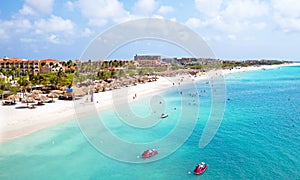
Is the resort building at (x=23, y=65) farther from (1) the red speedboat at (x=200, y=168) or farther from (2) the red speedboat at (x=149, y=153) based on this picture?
(1) the red speedboat at (x=200, y=168)

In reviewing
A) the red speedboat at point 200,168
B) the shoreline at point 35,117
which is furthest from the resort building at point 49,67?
the red speedboat at point 200,168

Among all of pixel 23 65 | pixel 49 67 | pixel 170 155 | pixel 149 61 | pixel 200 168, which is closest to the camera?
pixel 200 168

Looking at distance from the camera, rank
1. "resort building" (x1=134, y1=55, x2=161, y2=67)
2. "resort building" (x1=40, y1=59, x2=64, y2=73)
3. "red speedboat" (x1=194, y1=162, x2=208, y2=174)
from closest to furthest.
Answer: "red speedboat" (x1=194, y1=162, x2=208, y2=174)
"resort building" (x1=40, y1=59, x2=64, y2=73)
"resort building" (x1=134, y1=55, x2=161, y2=67)

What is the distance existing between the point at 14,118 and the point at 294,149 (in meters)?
25.1

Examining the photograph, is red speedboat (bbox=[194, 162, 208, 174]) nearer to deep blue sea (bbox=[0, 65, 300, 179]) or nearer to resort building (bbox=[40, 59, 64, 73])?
deep blue sea (bbox=[0, 65, 300, 179])

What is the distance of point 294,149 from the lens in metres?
19.1

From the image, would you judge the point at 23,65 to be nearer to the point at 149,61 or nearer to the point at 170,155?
the point at 149,61

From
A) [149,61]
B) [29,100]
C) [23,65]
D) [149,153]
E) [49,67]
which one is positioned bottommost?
[149,153]

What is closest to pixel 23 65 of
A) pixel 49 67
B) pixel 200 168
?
pixel 49 67

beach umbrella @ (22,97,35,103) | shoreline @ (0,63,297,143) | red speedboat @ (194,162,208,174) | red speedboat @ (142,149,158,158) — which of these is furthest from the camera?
beach umbrella @ (22,97,35,103)

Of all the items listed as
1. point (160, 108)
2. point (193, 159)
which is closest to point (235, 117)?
point (160, 108)

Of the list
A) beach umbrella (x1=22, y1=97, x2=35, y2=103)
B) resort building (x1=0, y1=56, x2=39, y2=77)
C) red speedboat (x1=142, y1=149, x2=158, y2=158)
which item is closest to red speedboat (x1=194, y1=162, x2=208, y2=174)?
red speedboat (x1=142, y1=149, x2=158, y2=158)

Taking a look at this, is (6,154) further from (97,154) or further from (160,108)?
(160,108)

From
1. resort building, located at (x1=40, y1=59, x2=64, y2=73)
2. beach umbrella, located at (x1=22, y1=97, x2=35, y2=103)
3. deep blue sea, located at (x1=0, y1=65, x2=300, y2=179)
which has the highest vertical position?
resort building, located at (x1=40, y1=59, x2=64, y2=73)
